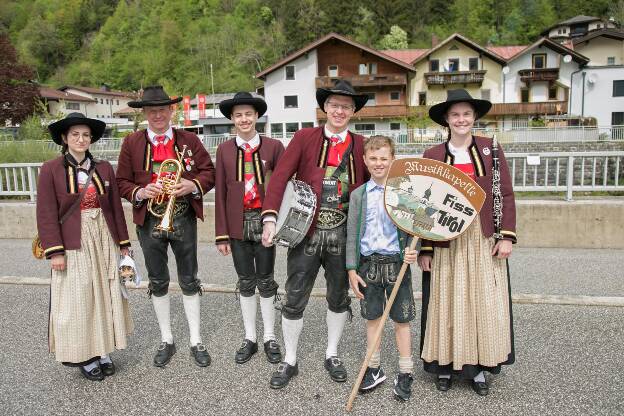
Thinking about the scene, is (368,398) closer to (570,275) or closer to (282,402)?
(282,402)

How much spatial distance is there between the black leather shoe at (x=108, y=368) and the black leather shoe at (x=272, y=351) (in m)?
1.22

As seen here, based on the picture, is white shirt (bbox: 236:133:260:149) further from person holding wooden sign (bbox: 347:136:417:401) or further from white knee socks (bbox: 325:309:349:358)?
white knee socks (bbox: 325:309:349:358)

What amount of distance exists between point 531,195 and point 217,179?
22.4 ft

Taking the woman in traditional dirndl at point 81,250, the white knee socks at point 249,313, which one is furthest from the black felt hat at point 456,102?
the woman in traditional dirndl at point 81,250

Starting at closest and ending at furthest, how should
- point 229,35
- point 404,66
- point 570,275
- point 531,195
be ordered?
point 570,275 → point 531,195 → point 404,66 → point 229,35

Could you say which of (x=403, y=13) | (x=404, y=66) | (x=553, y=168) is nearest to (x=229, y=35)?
(x=403, y=13)

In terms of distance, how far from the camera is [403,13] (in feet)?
262

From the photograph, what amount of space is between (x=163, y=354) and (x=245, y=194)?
4.91 ft

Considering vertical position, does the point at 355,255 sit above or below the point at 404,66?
below

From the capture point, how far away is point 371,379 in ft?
11.6

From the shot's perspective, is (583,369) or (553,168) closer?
(583,369)

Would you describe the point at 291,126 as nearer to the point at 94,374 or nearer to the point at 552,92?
the point at 552,92

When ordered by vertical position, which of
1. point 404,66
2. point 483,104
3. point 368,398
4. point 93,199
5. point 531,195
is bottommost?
point 368,398

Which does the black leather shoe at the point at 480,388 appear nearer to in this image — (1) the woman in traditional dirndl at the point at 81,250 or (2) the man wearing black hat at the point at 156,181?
(2) the man wearing black hat at the point at 156,181
